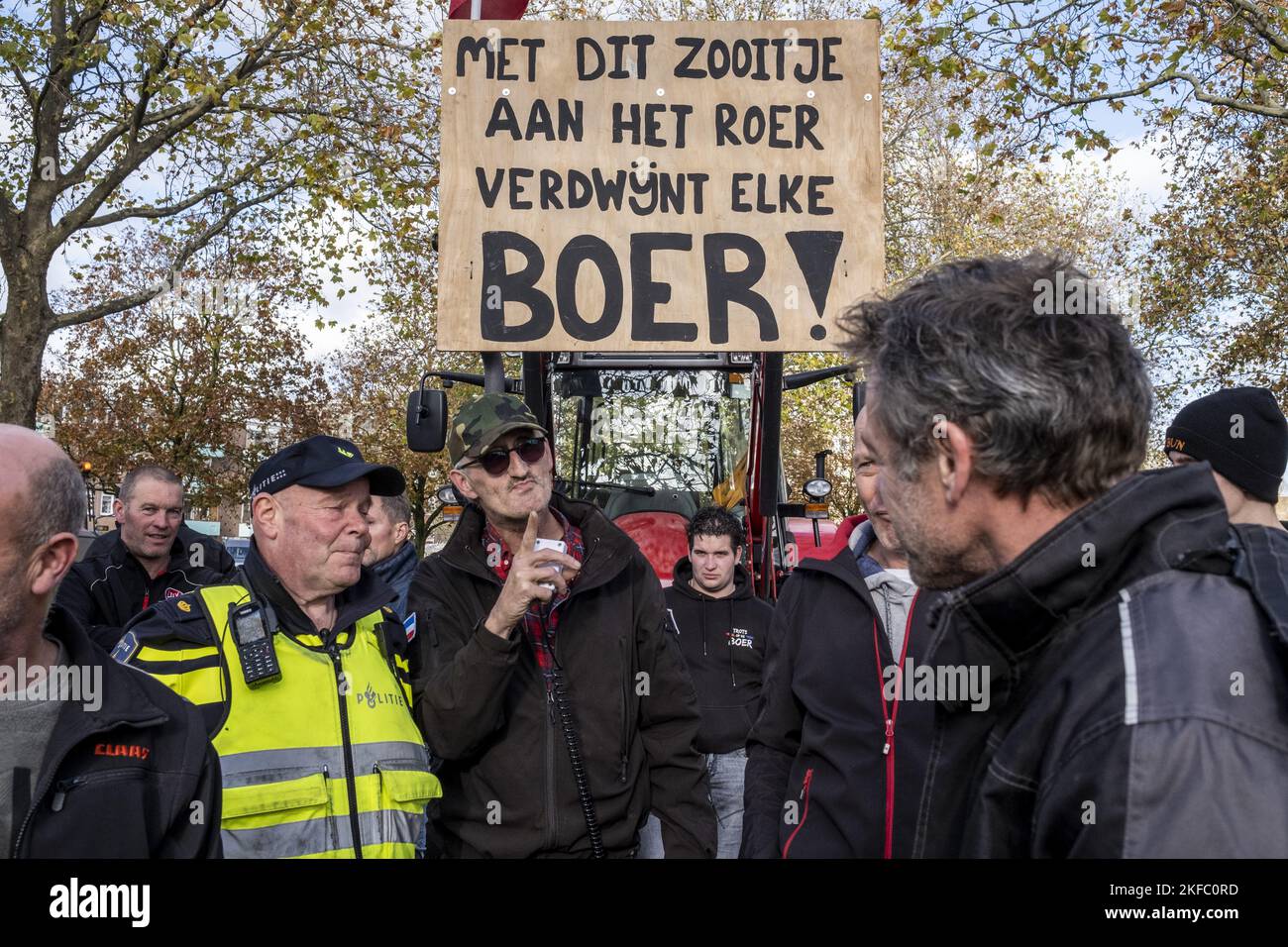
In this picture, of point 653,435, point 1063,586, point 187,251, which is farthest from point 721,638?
point 187,251

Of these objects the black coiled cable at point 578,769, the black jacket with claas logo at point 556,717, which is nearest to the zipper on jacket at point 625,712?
the black jacket with claas logo at point 556,717

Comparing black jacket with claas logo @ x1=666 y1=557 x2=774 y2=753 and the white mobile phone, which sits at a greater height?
the white mobile phone

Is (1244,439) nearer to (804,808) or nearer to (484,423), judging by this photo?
(804,808)

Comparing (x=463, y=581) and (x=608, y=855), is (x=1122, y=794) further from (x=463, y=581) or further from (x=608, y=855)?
(x=463, y=581)

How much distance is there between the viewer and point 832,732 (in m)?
2.62

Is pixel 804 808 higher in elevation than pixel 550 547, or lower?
lower

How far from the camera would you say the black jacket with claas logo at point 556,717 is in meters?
2.78

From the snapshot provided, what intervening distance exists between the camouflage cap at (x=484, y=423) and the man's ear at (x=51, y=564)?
1.13 m

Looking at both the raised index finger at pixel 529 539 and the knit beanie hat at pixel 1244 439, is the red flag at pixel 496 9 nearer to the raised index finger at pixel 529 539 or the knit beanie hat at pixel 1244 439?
the raised index finger at pixel 529 539

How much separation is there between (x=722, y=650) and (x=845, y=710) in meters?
2.60

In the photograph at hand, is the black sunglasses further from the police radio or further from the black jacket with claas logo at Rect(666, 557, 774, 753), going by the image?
the black jacket with claas logo at Rect(666, 557, 774, 753)

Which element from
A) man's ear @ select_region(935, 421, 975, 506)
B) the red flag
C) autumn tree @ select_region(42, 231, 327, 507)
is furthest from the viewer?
autumn tree @ select_region(42, 231, 327, 507)

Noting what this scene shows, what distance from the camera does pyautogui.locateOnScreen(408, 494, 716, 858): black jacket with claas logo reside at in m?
2.78

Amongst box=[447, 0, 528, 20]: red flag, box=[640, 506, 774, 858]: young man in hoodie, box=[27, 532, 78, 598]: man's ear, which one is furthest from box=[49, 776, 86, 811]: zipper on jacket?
box=[447, 0, 528, 20]: red flag
